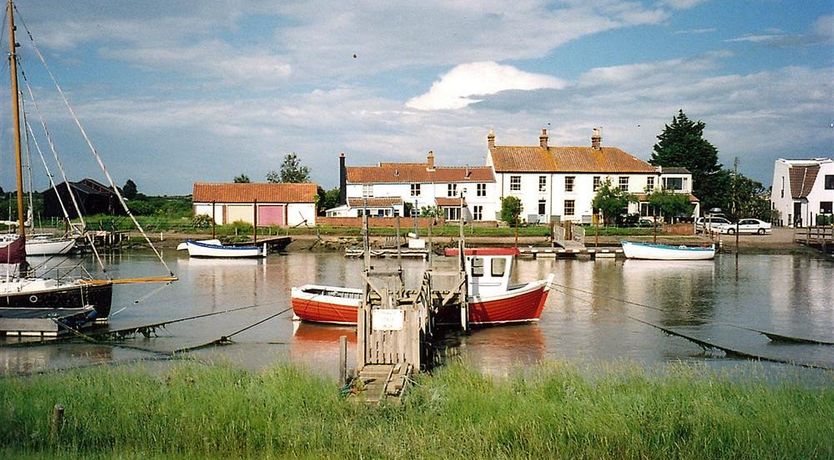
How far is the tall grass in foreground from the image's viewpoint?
11.3 m

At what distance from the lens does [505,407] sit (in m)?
12.7

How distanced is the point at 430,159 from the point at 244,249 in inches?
970

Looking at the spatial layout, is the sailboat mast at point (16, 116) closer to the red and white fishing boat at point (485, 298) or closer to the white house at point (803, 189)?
the red and white fishing boat at point (485, 298)

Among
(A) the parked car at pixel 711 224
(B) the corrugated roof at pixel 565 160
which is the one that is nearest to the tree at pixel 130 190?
(B) the corrugated roof at pixel 565 160

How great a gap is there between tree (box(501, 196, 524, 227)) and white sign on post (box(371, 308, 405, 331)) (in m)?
53.5

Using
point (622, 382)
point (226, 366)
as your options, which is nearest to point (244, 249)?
point (226, 366)

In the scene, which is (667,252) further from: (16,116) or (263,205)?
(16,116)

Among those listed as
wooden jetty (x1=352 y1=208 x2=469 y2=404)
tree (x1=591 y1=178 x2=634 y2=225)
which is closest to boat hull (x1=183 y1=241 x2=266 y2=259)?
tree (x1=591 y1=178 x2=634 y2=225)

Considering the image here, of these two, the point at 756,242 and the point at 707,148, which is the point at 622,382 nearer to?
the point at 756,242

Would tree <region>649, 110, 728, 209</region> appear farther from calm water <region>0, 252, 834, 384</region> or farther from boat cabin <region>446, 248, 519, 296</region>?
boat cabin <region>446, 248, 519, 296</region>

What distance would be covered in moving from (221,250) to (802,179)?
5373cm

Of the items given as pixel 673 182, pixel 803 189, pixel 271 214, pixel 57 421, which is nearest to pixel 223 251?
pixel 271 214

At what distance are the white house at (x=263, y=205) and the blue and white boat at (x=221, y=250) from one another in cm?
1484

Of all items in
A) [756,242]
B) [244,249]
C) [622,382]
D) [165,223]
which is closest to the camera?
[622,382]
